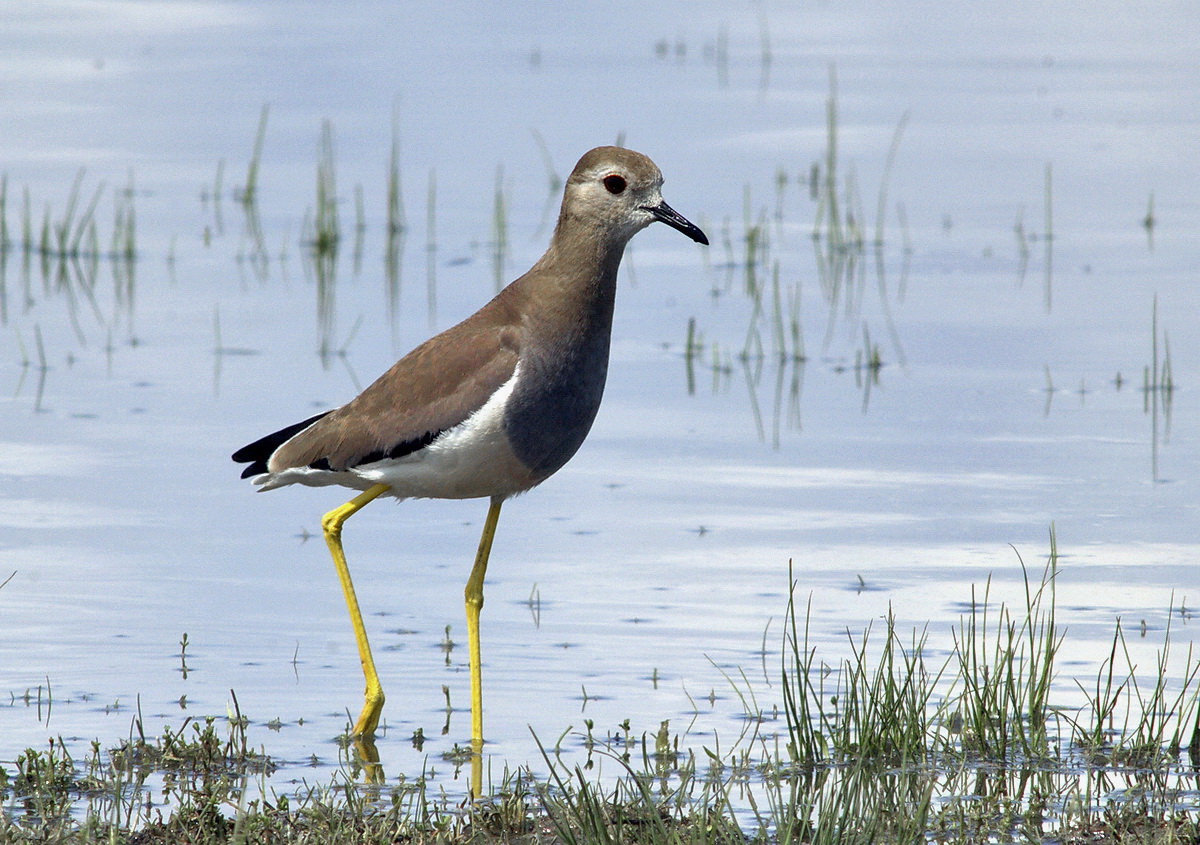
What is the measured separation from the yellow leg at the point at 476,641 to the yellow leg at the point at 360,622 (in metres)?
0.32

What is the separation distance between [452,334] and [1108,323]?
21.3ft

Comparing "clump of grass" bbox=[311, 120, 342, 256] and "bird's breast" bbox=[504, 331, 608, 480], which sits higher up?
"clump of grass" bbox=[311, 120, 342, 256]

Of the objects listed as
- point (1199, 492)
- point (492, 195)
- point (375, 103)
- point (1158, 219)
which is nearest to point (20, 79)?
point (375, 103)

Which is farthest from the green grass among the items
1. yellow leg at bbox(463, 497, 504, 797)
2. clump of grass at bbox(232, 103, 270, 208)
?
clump of grass at bbox(232, 103, 270, 208)

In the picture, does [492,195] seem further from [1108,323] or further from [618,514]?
[618,514]

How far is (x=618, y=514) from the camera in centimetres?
914

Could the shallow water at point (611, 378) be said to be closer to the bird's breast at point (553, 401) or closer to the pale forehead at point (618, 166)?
the bird's breast at point (553, 401)

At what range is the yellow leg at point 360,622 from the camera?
6.50 meters

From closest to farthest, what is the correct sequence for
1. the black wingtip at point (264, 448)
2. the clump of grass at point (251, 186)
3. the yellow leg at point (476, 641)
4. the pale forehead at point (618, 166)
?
the yellow leg at point (476, 641)
the pale forehead at point (618, 166)
the black wingtip at point (264, 448)
the clump of grass at point (251, 186)

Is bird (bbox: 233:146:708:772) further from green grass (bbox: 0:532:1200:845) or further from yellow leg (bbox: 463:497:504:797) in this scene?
green grass (bbox: 0:532:1200:845)

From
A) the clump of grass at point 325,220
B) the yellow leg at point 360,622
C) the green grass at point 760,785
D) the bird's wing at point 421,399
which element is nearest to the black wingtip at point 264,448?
the bird's wing at point 421,399

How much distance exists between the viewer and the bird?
661 centimetres

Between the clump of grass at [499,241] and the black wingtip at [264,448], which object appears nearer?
the black wingtip at [264,448]

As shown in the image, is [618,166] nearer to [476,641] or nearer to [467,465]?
[467,465]
